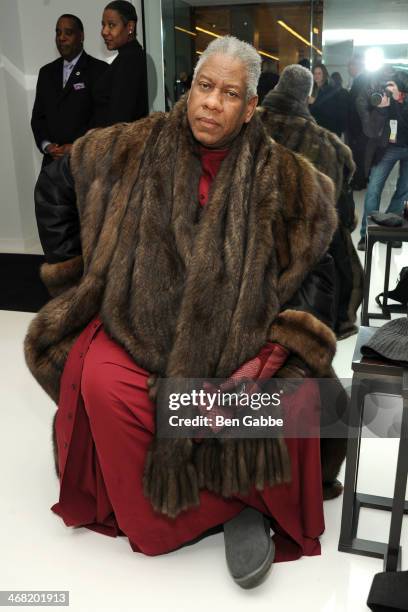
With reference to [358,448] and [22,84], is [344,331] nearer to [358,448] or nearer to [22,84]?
[358,448]

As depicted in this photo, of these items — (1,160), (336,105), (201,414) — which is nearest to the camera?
(201,414)

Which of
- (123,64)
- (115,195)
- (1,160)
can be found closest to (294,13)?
(123,64)

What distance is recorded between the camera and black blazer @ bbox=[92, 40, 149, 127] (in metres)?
3.70

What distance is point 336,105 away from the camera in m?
3.96

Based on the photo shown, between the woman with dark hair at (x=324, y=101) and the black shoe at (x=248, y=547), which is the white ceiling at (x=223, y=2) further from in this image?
the black shoe at (x=248, y=547)

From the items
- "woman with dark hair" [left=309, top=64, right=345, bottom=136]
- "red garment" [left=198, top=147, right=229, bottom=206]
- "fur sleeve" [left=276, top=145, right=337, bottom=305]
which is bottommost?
"fur sleeve" [left=276, top=145, right=337, bottom=305]

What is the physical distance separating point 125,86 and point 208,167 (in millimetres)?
2064

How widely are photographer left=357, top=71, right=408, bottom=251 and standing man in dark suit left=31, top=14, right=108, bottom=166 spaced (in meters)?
1.70

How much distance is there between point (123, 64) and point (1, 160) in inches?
65.7

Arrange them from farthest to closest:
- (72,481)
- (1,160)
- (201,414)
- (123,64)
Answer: (1,160) < (123,64) < (72,481) < (201,414)

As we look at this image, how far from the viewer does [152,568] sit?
5.81ft

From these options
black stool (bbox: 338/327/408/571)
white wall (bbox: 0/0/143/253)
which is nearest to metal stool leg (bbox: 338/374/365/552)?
black stool (bbox: 338/327/408/571)

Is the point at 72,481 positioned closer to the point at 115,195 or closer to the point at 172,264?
the point at 172,264

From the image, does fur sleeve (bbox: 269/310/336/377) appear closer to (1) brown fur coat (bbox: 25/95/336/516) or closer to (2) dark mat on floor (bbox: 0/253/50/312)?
(1) brown fur coat (bbox: 25/95/336/516)
